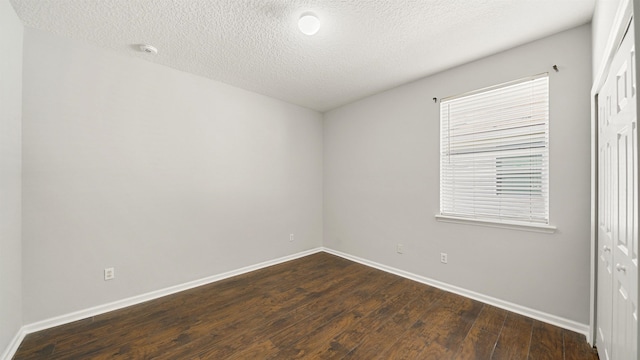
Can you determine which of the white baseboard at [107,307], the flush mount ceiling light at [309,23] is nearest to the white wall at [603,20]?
the flush mount ceiling light at [309,23]

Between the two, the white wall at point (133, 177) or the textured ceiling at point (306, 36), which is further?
the white wall at point (133, 177)

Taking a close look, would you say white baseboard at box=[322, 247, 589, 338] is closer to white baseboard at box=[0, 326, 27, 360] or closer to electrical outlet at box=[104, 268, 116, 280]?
electrical outlet at box=[104, 268, 116, 280]

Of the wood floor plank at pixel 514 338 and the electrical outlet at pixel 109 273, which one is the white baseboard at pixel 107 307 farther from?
the wood floor plank at pixel 514 338

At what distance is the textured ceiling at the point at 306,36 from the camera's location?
74.7 inches

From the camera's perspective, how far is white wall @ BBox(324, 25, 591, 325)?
2.14 m

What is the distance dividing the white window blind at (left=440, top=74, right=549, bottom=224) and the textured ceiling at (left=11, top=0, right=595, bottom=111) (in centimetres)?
52

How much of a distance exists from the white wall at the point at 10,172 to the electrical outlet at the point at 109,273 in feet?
1.82

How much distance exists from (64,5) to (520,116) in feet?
13.6

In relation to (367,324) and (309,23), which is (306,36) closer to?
(309,23)

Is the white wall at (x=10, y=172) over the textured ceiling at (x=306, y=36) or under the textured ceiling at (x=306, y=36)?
under

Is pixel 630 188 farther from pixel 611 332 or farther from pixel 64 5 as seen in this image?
pixel 64 5

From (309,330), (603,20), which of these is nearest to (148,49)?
(309,330)

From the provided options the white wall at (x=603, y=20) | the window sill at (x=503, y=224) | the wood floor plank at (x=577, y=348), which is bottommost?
the wood floor plank at (x=577, y=348)

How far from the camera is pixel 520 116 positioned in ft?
8.11
